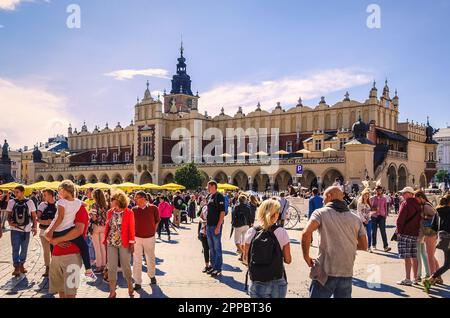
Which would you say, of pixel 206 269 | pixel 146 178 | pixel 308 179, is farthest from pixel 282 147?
pixel 206 269

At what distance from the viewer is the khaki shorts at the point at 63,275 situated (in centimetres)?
633

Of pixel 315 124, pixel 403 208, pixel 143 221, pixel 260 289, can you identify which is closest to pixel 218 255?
pixel 143 221

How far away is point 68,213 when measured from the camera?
257 inches

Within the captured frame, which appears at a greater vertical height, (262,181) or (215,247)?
(262,181)

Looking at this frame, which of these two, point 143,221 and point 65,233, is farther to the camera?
point 143,221

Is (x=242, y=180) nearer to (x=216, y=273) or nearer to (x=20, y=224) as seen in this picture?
(x=216, y=273)

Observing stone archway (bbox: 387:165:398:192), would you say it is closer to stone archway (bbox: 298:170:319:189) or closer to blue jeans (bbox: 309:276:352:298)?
stone archway (bbox: 298:170:319:189)

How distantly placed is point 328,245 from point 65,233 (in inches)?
133

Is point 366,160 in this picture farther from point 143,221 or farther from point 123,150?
point 123,150

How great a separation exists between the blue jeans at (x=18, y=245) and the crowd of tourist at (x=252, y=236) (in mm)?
20

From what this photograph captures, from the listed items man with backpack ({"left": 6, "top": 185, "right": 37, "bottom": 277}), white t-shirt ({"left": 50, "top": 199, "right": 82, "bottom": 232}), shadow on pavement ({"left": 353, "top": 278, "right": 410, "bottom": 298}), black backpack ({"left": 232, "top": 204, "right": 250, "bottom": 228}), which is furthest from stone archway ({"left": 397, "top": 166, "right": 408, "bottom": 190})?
white t-shirt ({"left": 50, "top": 199, "right": 82, "bottom": 232})

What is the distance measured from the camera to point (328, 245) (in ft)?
17.6

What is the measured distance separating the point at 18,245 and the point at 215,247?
3.82 metres

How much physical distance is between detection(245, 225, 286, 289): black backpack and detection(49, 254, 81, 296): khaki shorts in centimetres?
251
